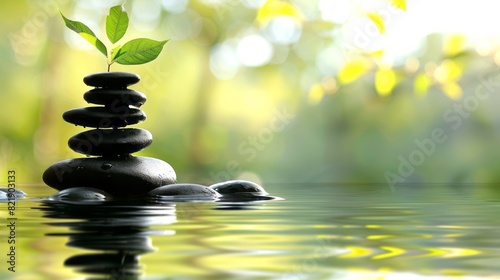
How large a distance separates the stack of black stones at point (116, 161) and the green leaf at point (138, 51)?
0.37 feet

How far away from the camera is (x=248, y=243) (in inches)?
80.5

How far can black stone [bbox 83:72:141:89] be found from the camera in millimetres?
4438

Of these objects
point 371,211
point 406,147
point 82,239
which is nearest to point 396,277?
point 82,239

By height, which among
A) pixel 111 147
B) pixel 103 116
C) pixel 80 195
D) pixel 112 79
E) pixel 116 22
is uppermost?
pixel 116 22

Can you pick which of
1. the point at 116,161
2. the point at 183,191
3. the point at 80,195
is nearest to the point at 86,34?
the point at 116,161

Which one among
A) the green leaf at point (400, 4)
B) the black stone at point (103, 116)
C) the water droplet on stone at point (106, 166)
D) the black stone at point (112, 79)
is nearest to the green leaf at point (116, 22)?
the black stone at point (112, 79)

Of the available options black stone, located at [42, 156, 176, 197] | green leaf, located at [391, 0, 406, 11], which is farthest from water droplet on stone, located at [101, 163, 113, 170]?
green leaf, located at [391, 0, 406, 11]

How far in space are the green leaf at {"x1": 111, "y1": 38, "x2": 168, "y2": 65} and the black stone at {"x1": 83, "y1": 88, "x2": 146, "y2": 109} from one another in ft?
0.61

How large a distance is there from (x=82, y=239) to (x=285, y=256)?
641 millimetres

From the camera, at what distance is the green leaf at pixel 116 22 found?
4.20 metres

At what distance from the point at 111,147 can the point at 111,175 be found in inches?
7.5

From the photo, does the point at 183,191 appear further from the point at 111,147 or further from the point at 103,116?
the point at 103,116

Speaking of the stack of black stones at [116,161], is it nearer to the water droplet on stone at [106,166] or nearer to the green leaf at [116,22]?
the water droplet on stone at [106,166]

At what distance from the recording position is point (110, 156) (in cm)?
446
